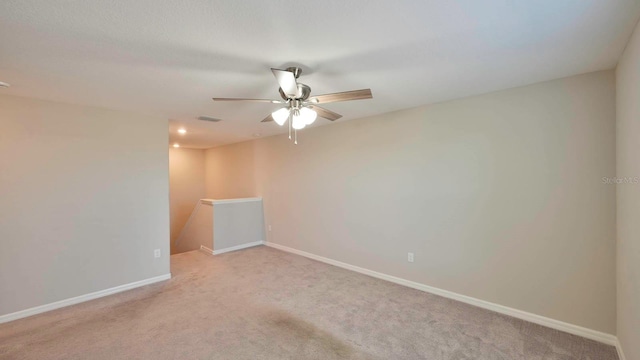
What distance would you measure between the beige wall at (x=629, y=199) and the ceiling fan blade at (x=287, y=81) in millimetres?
2167

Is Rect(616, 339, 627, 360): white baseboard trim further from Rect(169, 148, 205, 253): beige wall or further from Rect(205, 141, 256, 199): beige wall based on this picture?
Rect(169, 148, 205, 253): beige wall

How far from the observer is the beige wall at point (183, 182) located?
694 cm

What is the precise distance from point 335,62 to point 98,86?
2.32 metres

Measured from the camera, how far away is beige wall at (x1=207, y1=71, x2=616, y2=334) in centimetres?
233

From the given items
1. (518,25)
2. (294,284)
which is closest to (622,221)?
(518,25)

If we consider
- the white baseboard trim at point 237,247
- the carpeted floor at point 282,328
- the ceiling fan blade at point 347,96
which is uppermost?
the ceiling fan blade at point 347,96

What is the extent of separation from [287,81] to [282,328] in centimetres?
224

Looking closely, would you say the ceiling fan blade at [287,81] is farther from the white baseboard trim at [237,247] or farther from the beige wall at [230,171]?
the beige wall at [230,171]

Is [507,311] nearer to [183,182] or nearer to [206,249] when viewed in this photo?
[206,249]

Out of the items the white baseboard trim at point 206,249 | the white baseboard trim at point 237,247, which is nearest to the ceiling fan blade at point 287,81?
the white baseboard trim at point 237,247

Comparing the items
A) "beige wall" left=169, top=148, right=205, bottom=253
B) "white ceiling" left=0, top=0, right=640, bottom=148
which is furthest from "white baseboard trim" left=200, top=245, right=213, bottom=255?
"white ceiling" left=0, top=0, right=640, bottom=148

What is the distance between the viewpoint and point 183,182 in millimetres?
7105

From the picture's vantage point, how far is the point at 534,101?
2.59 metres

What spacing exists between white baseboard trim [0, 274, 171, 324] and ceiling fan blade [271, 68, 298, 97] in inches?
132
